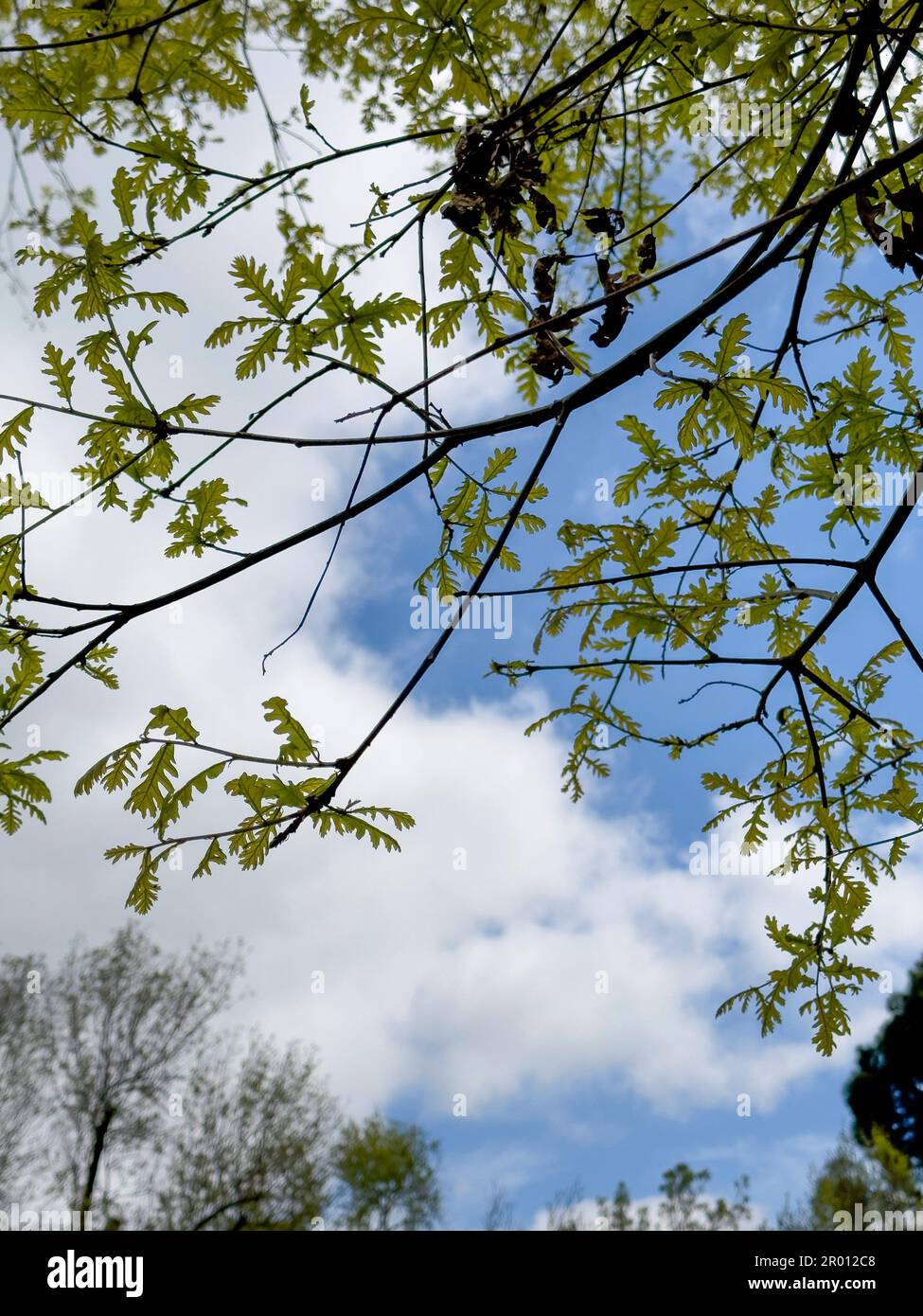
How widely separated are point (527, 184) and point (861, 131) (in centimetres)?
78

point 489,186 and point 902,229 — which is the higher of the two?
point 489,186

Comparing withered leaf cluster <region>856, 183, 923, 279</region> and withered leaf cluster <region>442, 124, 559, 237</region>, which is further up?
withered leaf cluster <region>442, 124, 559, 237</region>

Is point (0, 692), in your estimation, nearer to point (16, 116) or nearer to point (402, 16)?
point (16, 116)

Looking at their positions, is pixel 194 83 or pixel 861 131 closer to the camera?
pixel 861 131

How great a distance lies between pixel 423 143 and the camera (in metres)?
4.16

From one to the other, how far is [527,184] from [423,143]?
233cm

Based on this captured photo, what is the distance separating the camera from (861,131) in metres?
2.17

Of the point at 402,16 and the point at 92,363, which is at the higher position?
the point at 402,16

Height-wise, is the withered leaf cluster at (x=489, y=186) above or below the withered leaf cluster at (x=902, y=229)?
above

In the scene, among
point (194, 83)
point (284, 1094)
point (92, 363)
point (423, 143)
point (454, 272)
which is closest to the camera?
point (92, 363)
